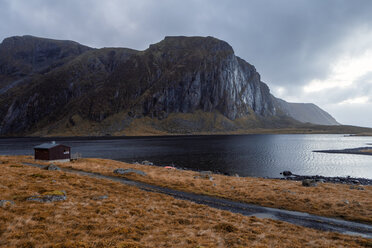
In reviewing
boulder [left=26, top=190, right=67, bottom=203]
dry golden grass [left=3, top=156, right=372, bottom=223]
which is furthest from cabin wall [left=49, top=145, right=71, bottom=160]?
boulder [left=26, top=190, right=67, bottom=203]

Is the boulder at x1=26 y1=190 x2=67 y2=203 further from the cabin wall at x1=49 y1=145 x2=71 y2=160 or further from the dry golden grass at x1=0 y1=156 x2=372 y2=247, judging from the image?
the cabin wall at x1=49 y1=145 x2=71 y2=160

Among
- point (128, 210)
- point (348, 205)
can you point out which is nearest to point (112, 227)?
point (128, 210)

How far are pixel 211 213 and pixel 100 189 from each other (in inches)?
507

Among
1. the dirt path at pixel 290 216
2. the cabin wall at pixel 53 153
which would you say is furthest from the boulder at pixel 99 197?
the cabin wall at pixel 53 153

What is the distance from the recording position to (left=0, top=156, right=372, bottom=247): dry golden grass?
11.5 metres

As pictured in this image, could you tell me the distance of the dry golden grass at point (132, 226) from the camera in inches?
454

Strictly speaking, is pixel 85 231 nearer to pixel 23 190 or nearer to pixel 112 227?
pixel 112 227

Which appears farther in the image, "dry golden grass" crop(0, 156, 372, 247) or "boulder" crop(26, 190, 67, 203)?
"boulder" crop(26, 190, 67, 203)

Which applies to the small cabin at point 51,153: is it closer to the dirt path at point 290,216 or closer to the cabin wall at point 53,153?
the cabin wall at point 53,153

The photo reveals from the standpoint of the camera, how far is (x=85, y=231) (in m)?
12.5

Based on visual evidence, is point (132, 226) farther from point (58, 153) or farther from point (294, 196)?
point (58, 153)

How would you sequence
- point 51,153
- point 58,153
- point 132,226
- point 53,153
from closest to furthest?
point 132,226, point 51,153, point 53,153, point 58,153

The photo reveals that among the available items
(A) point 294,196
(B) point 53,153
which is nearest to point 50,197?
(A) point 294,196

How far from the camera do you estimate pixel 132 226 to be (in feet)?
45.5
